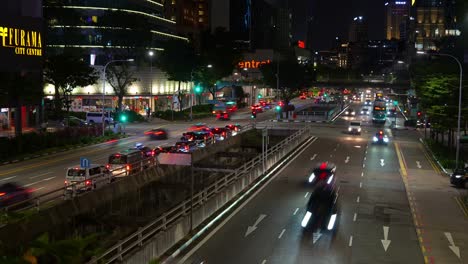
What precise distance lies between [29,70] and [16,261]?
57.4 meters

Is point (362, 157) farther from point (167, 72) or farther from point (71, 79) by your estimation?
point (167, 72)

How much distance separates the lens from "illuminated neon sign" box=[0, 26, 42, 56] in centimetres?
6131

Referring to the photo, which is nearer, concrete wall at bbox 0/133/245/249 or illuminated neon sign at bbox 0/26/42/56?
concrete wall at bbox 0/133/245/249

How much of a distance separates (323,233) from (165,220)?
24.8 feet

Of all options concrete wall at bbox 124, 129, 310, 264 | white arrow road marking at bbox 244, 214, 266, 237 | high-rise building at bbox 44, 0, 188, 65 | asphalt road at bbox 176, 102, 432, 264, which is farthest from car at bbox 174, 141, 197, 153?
high-rise building at bbox 44, 0, 188, 65

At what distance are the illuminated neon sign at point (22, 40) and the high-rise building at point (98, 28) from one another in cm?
2588

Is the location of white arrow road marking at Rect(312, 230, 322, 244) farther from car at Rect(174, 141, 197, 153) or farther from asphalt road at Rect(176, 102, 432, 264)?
car at Rect(174, 141, 197, 153)

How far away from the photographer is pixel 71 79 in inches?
3221

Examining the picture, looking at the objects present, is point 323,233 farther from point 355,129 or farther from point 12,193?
point 355,129

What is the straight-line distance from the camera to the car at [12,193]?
2923 cm

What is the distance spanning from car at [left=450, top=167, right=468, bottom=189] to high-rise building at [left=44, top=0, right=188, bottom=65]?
64.2m

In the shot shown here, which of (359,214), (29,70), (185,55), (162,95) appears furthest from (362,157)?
(162,95)

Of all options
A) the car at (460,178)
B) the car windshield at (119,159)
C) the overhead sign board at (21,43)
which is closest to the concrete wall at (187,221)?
the car windshield at (119,159)

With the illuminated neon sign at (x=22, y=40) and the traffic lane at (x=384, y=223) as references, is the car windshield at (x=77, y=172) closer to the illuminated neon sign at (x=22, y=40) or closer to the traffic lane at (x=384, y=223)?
the traffic lane at (x=384, y=223)
